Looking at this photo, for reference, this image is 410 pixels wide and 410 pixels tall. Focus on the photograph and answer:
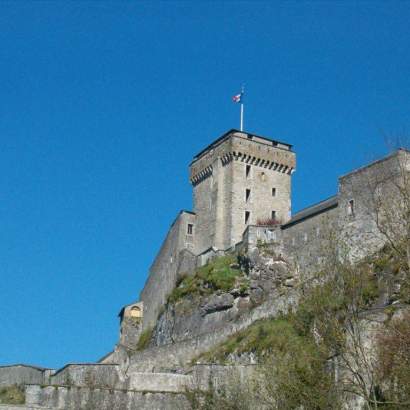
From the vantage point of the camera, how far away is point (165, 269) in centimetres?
6681

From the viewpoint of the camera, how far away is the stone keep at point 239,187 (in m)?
61.7

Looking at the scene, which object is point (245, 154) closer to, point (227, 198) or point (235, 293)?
point (227, 198)

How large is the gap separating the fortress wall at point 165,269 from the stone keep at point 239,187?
3.22 ft

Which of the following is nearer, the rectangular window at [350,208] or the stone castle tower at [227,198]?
the rectangular window at [350,208]

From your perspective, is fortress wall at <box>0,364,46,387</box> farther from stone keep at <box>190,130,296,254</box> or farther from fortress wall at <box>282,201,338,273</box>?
stone keep at <box>190,130,296,254</box>

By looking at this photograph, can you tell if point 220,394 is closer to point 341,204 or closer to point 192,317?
point 341,204

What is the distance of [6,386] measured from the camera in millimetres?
49438

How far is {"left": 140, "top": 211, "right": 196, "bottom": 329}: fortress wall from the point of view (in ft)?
211

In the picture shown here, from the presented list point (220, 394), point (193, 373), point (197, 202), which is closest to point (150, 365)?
point (193, 373)

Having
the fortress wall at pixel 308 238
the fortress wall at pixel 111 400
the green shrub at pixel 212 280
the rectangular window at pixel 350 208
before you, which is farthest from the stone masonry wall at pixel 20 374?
the rectangular window at pixel 350 208

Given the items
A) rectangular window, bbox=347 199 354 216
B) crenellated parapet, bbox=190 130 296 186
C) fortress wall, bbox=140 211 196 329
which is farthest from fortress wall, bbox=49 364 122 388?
crenellated parapet, bbox=190 130 296 186

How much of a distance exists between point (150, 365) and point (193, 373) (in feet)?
A: 39.0

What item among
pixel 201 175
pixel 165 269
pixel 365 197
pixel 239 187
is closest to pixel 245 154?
pixel 239 187

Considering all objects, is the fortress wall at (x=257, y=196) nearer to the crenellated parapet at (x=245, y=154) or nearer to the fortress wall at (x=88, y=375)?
the crenellated parapet at (x=245, y=154)
